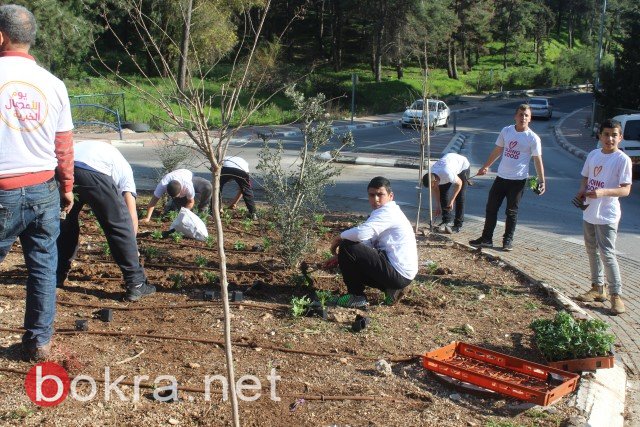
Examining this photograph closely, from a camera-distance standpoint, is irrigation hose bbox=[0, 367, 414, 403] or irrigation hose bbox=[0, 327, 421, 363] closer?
irrigation hose bbox=[0, 367, 414, 403]

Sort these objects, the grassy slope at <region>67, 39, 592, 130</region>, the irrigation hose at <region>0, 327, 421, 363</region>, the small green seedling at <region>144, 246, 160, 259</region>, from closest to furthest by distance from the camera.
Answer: the irrigation hose at <region>0, 327, 421, 363</region> < the small green seedling at <region>144, 246, 160, 259</region> < the grassy slope at <region>67, 39, 592, 130</region>

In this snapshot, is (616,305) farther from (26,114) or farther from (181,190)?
(26,114)

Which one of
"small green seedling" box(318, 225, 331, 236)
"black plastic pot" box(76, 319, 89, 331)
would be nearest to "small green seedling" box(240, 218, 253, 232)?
"small green seedling" box(318, 225, 331, 236)

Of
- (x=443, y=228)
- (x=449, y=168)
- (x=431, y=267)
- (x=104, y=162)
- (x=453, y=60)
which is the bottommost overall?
(x=443, y=228)

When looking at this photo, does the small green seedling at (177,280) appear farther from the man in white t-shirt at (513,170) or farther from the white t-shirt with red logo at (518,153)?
the white t-shirt with red logo at (518,153)

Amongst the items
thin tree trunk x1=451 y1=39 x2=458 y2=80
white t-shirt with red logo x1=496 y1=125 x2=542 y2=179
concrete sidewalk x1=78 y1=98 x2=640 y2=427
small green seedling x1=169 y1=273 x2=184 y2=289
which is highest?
thin tree trunk x1=451 y1=39 x2=458 y2=80

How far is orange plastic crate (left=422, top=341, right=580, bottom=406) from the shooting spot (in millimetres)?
4477

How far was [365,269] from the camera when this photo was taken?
5.95 m

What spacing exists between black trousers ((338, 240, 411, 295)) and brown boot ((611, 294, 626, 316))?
2.13 m

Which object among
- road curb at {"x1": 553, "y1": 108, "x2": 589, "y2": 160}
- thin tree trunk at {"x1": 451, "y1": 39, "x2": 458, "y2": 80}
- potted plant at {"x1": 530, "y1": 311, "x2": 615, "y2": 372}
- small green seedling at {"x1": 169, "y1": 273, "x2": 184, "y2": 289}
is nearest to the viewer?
potted plant at {"x1": 530, "y1": 311, "x2": 615, "y2": 372}

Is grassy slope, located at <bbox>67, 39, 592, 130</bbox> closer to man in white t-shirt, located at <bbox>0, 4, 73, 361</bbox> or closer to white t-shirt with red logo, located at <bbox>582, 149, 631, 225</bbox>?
white t-shirt with red logo, located at <bbox>582, 149, 631, 225</bbox>

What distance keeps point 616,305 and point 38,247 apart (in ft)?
16.7

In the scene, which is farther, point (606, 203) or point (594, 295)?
point (594, 295)

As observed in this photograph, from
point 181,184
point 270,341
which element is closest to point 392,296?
point 270,341
